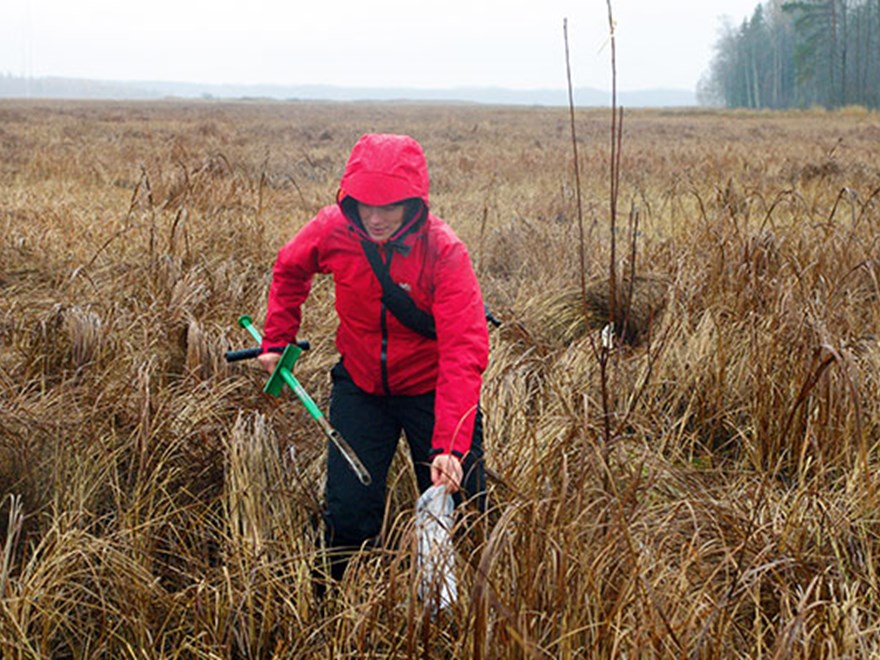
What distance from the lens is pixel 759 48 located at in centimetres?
7844

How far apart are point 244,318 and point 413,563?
1.45 m

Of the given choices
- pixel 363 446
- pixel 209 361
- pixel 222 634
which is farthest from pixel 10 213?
pixel 222 634

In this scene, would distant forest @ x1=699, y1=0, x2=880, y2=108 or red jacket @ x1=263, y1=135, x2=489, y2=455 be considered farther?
distant forest @ x1=699, y1=0, x2=880, y2=108

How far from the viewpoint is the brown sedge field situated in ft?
6.11

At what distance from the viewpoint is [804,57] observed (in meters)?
55.6

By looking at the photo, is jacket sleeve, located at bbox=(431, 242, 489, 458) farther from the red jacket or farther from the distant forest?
the distant forest

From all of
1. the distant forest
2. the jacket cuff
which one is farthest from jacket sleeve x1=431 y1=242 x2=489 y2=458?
the distant forest

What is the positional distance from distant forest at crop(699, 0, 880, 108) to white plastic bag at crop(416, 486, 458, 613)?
5429cm

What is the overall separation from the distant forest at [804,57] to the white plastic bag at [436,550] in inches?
2137

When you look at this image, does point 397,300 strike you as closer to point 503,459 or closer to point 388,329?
point 388,329

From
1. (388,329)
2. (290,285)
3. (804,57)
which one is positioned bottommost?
(388,329)

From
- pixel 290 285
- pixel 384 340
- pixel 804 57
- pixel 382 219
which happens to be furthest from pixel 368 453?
pixel 804 57

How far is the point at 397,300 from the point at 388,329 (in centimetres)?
12

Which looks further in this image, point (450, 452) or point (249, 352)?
point (249, 352)
